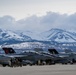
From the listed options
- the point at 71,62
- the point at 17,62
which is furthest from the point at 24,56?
the point at 71,62

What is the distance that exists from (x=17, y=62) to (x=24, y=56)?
8.43 m

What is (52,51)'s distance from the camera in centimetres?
13138

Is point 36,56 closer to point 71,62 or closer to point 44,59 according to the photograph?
point 44,59

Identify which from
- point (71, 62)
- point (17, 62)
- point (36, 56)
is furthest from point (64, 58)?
point (17, 62)

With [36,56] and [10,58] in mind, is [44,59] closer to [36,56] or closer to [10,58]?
[36,56]

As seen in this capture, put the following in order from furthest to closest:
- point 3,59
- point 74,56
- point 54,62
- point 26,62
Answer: point 74,56, point 54,62, point 26,62, point 3,59

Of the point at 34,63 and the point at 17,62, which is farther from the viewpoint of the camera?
the point at 34,63

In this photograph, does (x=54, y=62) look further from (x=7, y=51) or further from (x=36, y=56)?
(x=7, y=51)

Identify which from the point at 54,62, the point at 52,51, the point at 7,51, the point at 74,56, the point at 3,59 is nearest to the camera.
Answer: the point at 3,59

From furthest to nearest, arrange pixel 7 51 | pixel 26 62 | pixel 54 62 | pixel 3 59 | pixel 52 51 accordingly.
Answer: pixel 52 51, pixel 7 51, pixel 54 62, pixel 26 62, pixel 3 59

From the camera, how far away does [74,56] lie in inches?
4461

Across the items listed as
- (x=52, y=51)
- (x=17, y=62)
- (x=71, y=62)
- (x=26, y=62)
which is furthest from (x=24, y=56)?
(x=52, y=51)

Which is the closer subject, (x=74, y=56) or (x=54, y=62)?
(x=54, y=62)

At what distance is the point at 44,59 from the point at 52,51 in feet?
97.6
